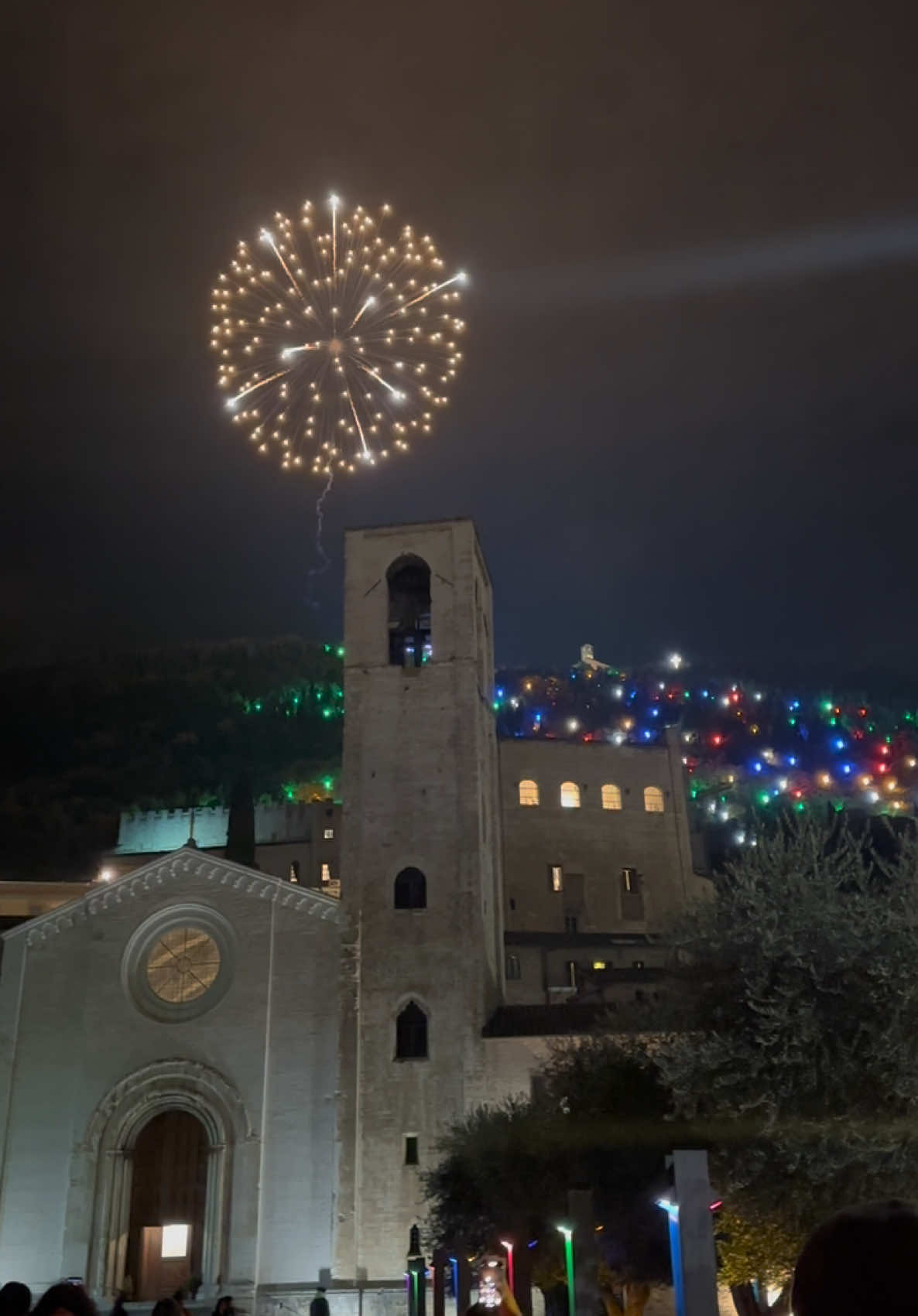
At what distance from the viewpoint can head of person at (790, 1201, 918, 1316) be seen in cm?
236

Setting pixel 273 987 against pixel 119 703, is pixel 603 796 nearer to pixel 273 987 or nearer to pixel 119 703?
pixel 273 987

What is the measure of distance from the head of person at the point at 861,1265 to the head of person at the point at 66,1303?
7.95ft

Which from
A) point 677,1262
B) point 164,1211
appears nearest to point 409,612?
point 164,1211

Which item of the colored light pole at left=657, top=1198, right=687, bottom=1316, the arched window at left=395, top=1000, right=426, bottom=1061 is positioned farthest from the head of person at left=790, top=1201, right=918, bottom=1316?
the arched window at left=395, top=1000, right=426, bottom=1061

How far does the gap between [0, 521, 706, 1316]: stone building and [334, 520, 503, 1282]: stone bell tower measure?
2.3 inches

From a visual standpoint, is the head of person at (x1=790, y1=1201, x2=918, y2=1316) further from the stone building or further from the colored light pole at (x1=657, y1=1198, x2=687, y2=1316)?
the stone building

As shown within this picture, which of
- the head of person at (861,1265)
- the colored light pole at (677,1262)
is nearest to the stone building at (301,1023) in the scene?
the colored light pole at (677,1262)

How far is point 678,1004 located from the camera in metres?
19.3

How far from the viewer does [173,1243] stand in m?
31.2

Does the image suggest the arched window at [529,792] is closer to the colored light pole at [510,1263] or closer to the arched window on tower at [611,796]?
the arched window on tower at [611,796]

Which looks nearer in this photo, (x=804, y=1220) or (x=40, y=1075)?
(x=804, y=1220)

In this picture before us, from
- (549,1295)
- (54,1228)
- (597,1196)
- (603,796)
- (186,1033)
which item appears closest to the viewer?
(597,1196)

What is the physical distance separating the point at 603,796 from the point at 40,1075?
29.4m

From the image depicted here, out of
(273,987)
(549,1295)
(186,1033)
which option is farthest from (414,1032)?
(549,1295)
